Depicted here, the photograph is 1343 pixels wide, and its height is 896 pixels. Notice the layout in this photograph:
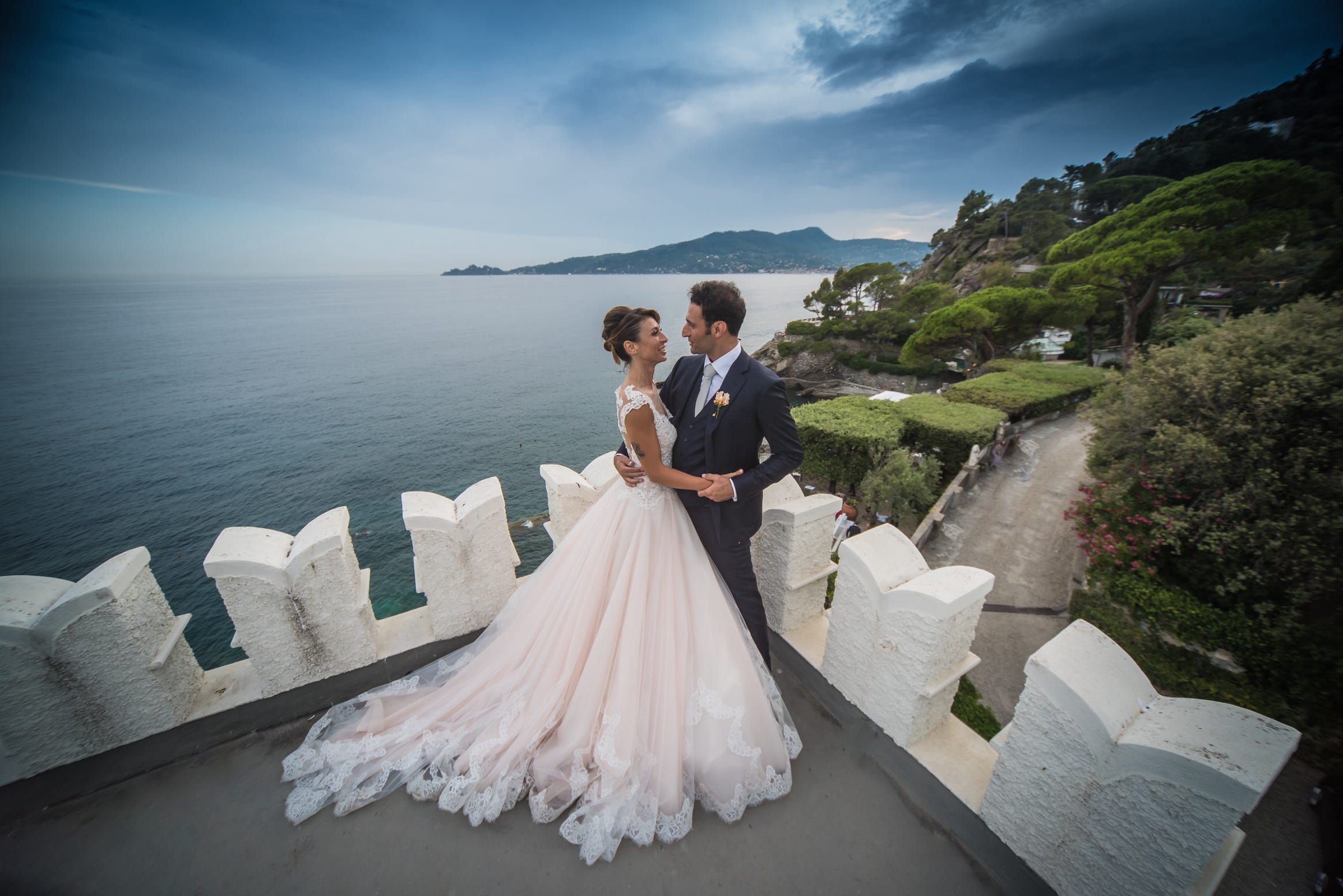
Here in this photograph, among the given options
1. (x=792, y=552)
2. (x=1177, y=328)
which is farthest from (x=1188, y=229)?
(x=792, y=552)

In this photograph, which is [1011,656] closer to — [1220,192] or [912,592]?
[912,592]

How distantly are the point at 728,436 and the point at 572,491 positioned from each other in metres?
1.39

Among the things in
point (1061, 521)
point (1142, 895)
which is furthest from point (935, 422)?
point (1142, 895)

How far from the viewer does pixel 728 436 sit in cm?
280

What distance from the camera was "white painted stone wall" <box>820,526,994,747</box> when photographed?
240cm

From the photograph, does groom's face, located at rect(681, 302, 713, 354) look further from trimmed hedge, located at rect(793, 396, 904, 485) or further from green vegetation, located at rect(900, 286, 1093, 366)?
green vegetation, located at rect(900, 286, 1093, 366)

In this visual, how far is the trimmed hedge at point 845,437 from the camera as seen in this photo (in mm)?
15477

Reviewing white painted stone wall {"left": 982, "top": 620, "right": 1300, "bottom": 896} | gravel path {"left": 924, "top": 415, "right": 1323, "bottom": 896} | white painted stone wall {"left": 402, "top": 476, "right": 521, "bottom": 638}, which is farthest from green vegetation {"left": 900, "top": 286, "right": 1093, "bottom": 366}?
white painted stone wall {"left": 402, "top": 476, "right": 521, "bottom": 638}

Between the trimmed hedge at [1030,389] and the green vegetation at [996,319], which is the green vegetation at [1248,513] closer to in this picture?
the trimmed hedge at [1030,389]

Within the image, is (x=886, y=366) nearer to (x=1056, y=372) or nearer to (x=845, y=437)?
(x=1056, y=372)

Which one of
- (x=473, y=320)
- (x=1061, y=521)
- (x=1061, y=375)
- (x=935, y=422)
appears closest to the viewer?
(x=1061, y=521)

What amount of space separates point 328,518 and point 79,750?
1.60 metres

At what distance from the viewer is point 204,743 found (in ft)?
9.03

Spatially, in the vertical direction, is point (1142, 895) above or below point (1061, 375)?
above
